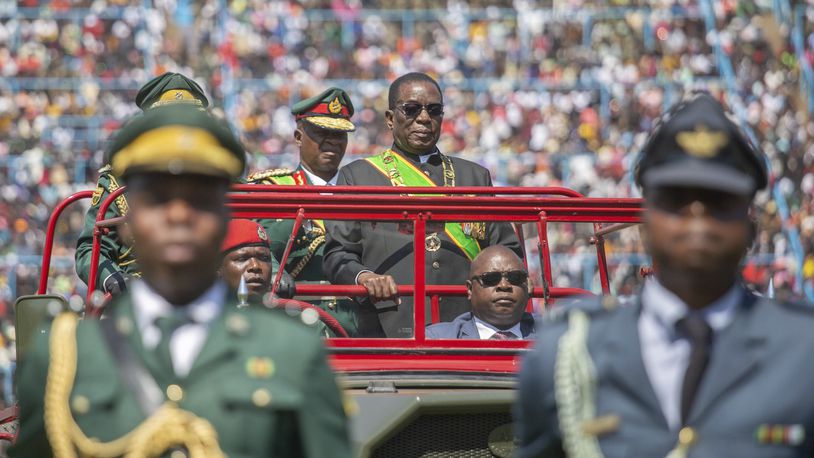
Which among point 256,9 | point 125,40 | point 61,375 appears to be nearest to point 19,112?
point 125,40

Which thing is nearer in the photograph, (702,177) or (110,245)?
(702,177)

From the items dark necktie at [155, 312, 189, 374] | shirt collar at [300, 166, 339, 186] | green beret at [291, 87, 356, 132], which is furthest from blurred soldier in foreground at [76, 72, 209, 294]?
dark necktie at [155, 312, 189, 374]

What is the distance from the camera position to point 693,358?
310 cm

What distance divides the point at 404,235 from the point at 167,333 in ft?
13.3

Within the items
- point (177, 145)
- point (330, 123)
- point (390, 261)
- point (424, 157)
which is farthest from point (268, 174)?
point (177, 145)

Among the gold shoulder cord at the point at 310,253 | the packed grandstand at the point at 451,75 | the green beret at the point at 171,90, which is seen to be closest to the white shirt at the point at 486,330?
the gold shoulder cord at the point at 310,253

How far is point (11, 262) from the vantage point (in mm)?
20438

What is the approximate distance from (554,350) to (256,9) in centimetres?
2673

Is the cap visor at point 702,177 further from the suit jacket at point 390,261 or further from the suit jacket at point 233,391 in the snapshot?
the suit jacket at point 390,261

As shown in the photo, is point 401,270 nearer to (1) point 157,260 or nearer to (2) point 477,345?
(2) point 477,345

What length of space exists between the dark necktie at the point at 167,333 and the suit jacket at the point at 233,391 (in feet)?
0.05

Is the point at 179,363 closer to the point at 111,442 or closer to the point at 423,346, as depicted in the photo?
the point at 111,442

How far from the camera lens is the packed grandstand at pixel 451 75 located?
943 inches

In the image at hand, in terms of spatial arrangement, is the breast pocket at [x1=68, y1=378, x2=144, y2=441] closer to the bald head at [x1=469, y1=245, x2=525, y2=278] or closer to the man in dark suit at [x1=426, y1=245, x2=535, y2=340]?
the man in dark suit at [x1=426, y1=245, x2=535, y2=340]
